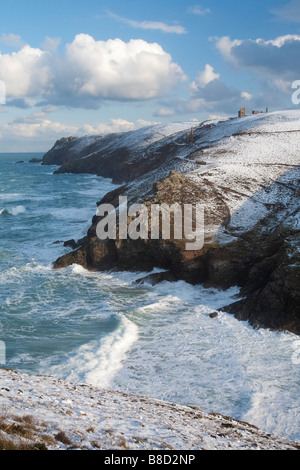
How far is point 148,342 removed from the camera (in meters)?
20.1

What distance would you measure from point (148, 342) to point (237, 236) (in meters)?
13.0

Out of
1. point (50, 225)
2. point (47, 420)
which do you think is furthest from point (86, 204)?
point (47, 420)

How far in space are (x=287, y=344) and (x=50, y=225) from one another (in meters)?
35.8

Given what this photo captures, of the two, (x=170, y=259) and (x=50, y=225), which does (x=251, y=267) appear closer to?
(x=170, y=259)

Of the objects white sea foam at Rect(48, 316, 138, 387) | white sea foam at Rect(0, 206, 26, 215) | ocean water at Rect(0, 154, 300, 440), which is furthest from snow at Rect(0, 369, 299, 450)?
white sea foam at Rect(0, 206, 26, 215)

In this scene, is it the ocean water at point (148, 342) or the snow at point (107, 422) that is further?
the ocean water at point (148, 342)

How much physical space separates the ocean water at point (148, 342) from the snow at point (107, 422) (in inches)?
113

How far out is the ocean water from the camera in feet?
52.0

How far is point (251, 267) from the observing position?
89.2 ft

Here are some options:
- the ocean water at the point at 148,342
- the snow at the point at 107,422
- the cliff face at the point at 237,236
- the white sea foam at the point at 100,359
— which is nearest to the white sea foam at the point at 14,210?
the cliff face at the point at 237,236

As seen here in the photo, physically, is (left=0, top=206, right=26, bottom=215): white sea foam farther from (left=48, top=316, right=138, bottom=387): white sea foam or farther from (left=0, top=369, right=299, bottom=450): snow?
(left=0, top=369, right=299, bottom=450): snow

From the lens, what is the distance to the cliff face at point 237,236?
23.1m

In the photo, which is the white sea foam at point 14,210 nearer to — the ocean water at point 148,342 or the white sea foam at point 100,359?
the ocean water at point 148,342

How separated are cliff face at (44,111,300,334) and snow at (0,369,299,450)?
10894 millimetres
